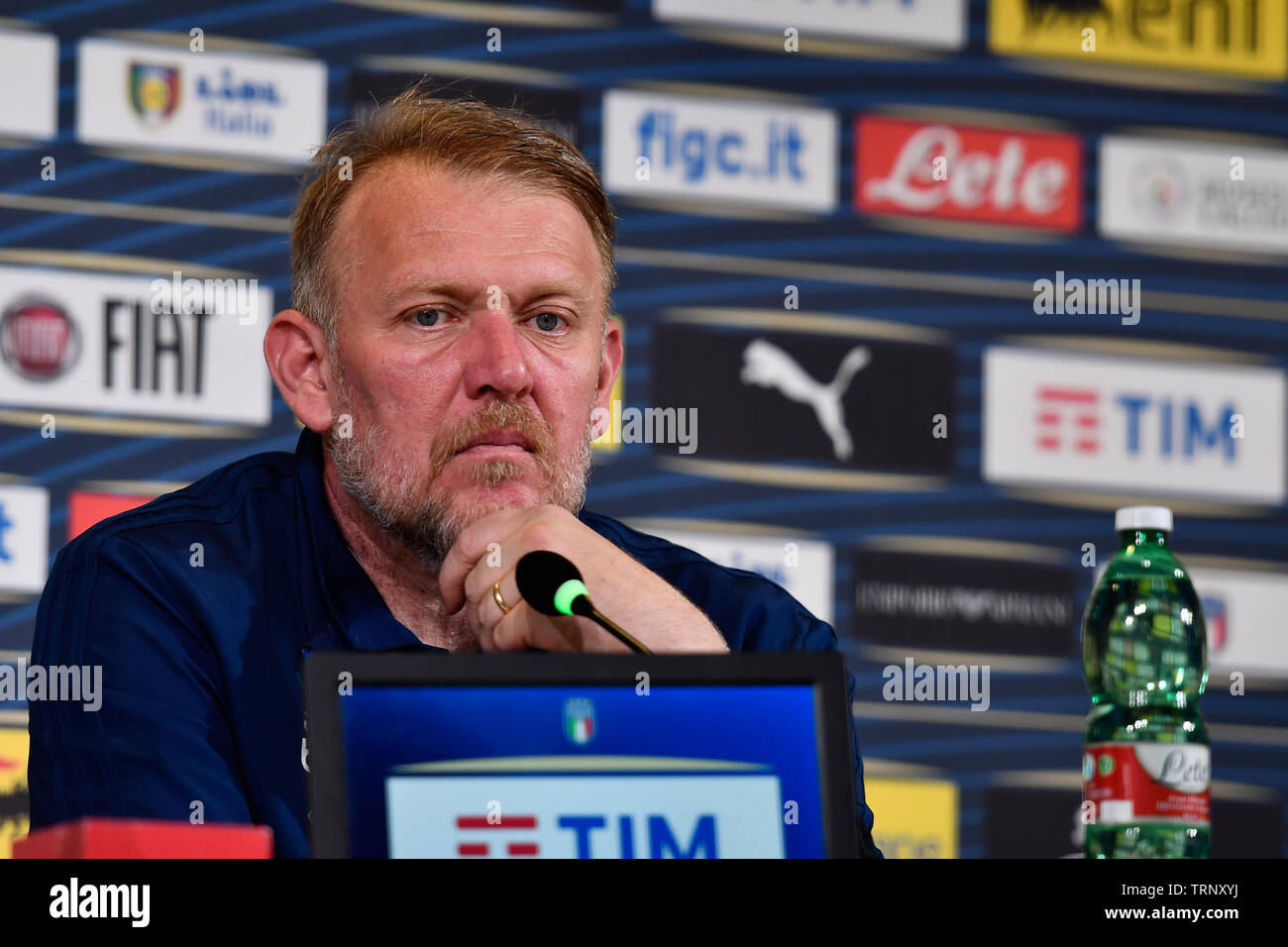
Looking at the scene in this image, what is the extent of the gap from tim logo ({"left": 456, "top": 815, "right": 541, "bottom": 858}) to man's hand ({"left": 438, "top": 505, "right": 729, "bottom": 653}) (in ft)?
1.32

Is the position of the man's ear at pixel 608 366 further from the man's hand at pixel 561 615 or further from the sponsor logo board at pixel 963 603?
the sponsor logo board at pixel 963 603

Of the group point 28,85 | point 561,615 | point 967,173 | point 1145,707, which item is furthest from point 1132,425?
point 561,615

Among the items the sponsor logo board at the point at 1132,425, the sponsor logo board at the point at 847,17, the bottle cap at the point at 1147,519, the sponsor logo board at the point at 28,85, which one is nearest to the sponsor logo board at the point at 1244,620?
the sponsor logo board at the point at 1132,425

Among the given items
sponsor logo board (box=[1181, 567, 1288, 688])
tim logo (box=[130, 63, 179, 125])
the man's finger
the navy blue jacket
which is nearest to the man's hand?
the man's finger

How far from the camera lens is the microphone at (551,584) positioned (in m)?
1.39

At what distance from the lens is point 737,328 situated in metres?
3.41

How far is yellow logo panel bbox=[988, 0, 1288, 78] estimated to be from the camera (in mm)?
3688

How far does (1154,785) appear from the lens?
1.47 m

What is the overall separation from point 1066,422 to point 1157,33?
0.90m

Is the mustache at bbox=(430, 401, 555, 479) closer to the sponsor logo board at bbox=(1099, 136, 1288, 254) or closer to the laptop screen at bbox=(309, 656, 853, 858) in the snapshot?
the laptop screen at bbox=(309, 656, 853, 858)

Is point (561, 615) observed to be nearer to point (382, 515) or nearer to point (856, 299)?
point (382, 515)

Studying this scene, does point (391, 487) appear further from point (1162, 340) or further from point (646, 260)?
point (1162, 340)

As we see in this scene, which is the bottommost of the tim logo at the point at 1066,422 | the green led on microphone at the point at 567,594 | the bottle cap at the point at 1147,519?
the green led on microphone at the point at 567,594
